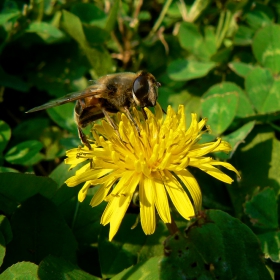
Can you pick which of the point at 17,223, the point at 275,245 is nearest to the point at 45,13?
the point at 17,223

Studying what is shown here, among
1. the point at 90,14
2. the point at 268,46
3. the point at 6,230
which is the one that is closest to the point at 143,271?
the point at 6,230

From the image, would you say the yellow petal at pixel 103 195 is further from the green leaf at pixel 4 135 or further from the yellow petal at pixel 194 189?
the green leaf at pixel 4 135

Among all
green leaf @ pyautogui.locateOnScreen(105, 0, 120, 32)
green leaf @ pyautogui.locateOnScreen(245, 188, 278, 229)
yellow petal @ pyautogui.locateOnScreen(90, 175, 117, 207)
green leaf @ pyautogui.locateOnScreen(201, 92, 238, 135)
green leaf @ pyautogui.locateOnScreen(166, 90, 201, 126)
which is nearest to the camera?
yellow petal @ pyautogui.locateOnScreen(90, 175, 117, 207)

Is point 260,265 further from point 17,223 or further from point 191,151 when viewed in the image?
point 17,223

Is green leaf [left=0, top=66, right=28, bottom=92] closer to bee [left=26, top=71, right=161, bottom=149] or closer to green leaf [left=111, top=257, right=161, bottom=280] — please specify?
bee [left=26, top=71, right=161, bottom=149]

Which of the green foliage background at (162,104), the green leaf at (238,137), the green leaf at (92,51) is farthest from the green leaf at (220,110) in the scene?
the green leaf at (92,51)

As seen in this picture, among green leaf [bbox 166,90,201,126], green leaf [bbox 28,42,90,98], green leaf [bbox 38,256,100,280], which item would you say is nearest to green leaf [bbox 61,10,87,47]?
green leaf [bbox 28,42,90,98]

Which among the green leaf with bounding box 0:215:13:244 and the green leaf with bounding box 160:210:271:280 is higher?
the green leaf with bounding box 160:210:271:280
